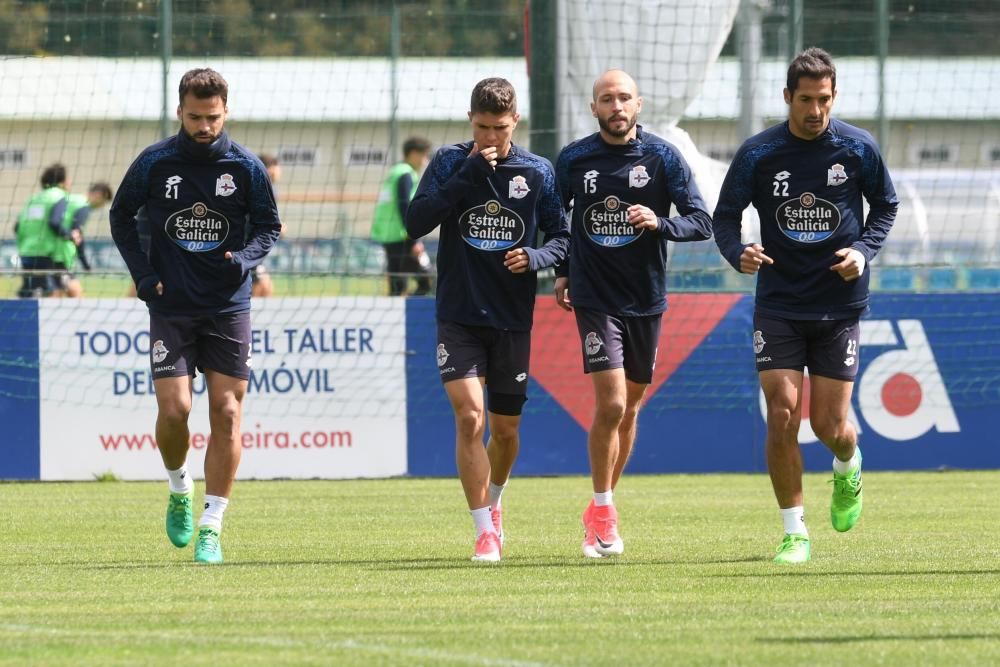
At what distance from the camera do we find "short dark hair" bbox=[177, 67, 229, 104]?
7.93 m

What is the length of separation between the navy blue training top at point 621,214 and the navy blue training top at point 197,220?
1421 mm

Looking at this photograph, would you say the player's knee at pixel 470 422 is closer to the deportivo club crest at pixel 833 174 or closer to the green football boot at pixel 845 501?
the green football boot at pixel 845 501

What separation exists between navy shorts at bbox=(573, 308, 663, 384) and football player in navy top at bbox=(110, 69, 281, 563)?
1489 mm

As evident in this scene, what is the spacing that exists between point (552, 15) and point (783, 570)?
765cm

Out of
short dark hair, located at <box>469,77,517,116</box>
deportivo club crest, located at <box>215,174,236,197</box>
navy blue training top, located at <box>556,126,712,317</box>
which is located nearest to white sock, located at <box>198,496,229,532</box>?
deportivo club crest, located at <box>215,174,236,197</box>

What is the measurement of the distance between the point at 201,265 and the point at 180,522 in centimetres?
118

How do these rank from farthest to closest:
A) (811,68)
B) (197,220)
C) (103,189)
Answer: (103,189), (197,220), (811,68)

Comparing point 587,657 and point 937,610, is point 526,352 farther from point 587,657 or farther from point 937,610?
point 587,657

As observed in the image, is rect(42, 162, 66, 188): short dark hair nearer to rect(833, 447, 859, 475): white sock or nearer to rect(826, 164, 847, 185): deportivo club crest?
rect(833, 447, 859, 475): white sock

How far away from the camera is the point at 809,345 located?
8227 mm

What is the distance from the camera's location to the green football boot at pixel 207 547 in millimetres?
8047

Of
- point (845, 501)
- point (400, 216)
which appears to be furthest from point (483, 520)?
point (400, 216)

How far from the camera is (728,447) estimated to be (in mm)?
14008

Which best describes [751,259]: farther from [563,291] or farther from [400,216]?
[400,216]
